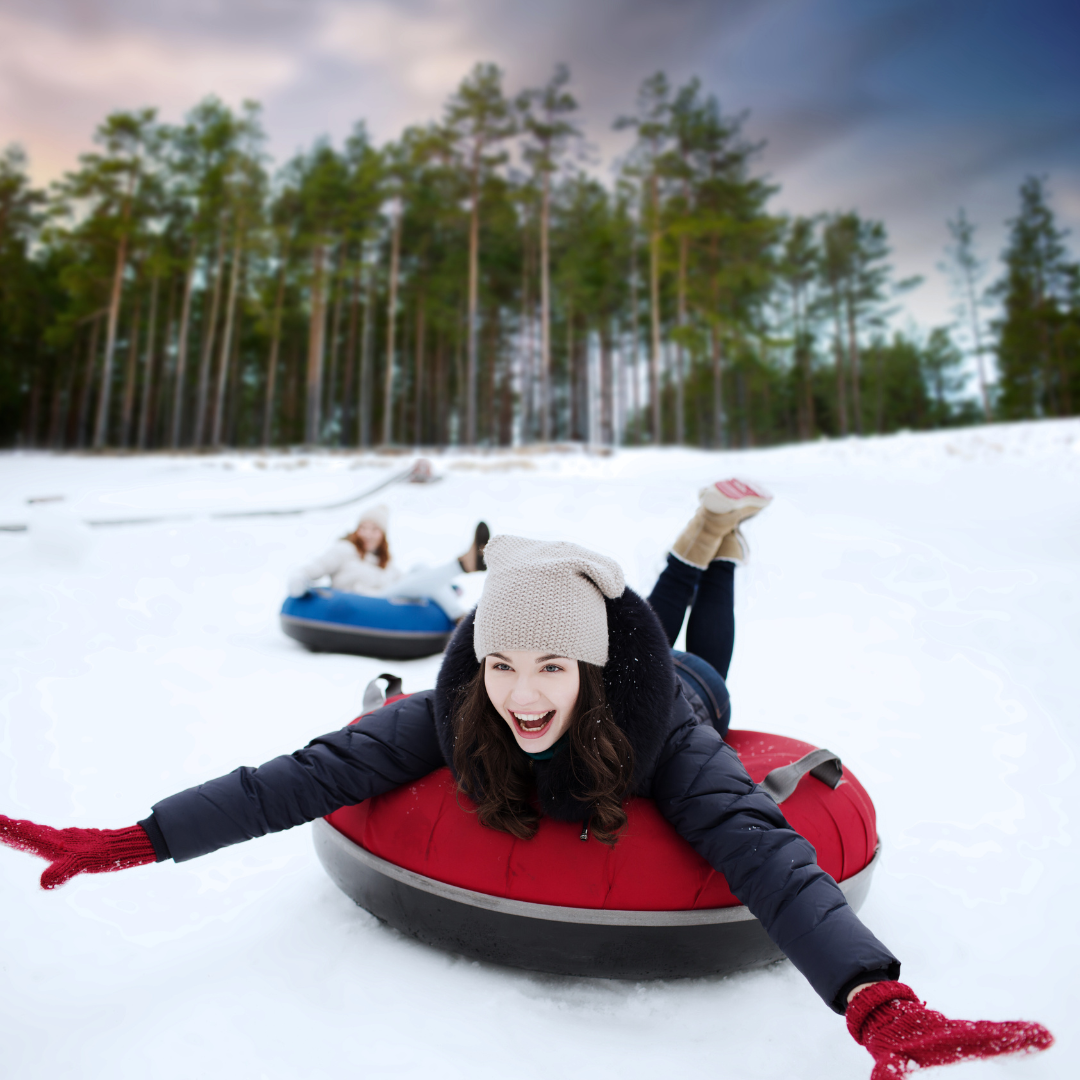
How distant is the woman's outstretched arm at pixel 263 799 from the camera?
146 centimetres

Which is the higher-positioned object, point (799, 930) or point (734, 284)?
point (734, 284)

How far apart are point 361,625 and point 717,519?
8.98 ft

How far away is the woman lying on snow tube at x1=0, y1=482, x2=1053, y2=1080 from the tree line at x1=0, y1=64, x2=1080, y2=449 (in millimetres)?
15541

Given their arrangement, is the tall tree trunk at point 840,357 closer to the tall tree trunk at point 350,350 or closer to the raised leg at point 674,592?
the tall tree trunk at point 350,350

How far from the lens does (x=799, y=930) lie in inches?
48.5

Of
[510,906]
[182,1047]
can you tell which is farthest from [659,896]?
[182,1047]

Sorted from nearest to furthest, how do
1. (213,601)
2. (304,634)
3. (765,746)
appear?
(765,746)
(304,634)
(213,601)

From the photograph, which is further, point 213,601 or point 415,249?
point 415,249

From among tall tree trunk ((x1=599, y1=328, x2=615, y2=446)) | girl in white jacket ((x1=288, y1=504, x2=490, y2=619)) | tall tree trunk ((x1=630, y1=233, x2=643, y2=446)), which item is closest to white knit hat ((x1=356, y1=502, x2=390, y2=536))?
girl in white jacket ((x1=288, y1=504, x2=490, y2=619))

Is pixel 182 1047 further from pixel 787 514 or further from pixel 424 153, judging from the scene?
pixel 424 153

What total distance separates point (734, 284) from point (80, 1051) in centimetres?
1939

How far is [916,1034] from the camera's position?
1031 millimetres

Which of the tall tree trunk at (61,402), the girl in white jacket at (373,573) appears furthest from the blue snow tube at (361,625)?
the tall tree trunk at (61,402)

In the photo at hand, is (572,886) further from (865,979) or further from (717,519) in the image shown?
(717,519)
